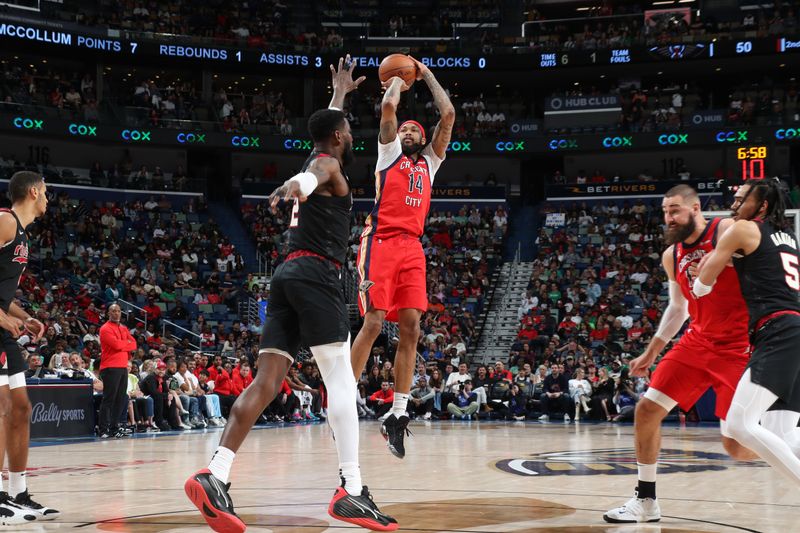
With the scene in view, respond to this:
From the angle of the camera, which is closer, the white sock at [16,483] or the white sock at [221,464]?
the white sock at [221,464]

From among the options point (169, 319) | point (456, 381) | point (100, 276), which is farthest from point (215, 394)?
point (100, 276)

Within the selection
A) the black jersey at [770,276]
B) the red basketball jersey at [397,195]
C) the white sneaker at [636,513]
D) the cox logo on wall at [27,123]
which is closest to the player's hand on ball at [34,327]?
the red basketball jersey at [397,195]

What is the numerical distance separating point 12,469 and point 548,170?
31.7m

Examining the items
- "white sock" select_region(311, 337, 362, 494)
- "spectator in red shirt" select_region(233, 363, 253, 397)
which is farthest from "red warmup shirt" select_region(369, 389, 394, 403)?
"white sock" select_region(311, 337, 362, 494)

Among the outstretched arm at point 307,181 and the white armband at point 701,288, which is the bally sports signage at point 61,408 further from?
the white armband at point 701,288

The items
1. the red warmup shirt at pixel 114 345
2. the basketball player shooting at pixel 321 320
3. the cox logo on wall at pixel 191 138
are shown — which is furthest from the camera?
the cox logo on wall at pixel 191 138

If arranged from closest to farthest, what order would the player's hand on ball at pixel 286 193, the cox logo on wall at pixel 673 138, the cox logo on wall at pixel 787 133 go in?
the player's hand on ball at pixel 286 193
the cox logo on wall at pixel 787 133
the cox logo on wall at pixel 673 138

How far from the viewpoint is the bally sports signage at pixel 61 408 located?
44.3ft

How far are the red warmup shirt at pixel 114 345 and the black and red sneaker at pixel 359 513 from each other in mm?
9549

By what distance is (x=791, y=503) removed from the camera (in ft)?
19.5

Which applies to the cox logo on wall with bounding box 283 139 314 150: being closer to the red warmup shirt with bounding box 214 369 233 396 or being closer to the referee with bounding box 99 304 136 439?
the red warmup shirt with bounding box 214 369 233 396

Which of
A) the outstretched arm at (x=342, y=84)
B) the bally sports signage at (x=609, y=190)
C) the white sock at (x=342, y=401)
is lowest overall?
the white sock at (x=342, y=401)

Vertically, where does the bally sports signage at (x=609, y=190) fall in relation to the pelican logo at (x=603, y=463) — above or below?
above

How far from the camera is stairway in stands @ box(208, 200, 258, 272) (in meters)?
30.7
